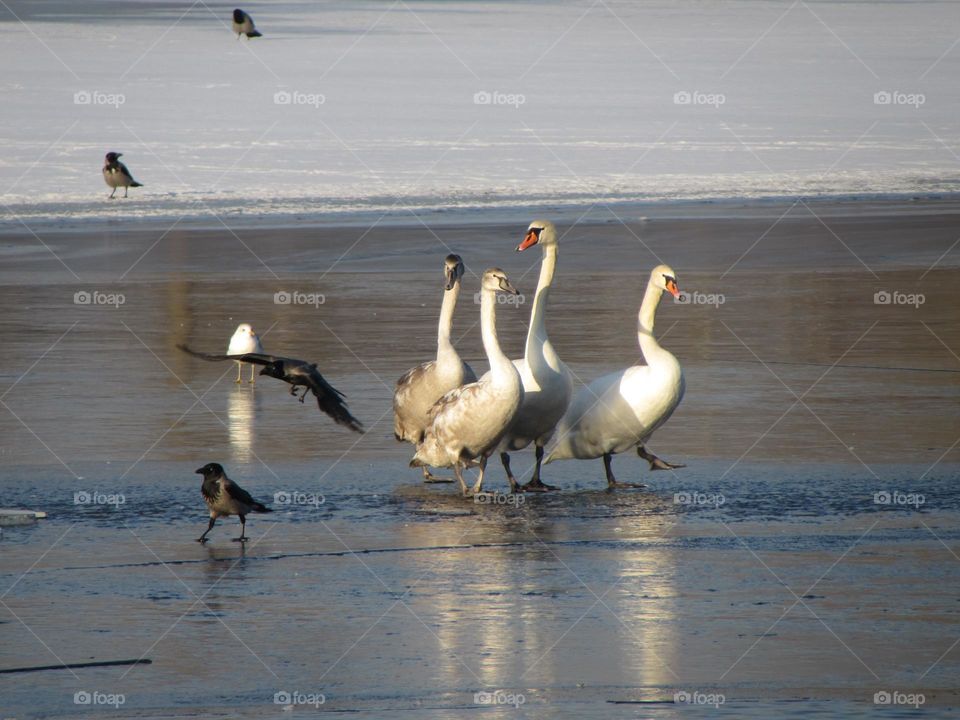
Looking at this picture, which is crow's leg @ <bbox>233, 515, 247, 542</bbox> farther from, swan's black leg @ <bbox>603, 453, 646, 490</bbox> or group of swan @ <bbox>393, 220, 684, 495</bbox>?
swan's black leg @ <bbox>603, 453, 646, 490</bbox>

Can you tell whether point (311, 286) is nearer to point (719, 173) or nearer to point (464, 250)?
point (464, 250)

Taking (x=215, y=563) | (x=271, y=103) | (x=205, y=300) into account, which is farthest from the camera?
(x=271, y=103)

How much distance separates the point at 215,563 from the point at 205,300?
36.6ft

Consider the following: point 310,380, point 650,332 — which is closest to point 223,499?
point 310,380

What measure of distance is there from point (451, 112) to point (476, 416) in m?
40.4

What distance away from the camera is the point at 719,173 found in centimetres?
3647

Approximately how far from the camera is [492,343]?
10.4 meters

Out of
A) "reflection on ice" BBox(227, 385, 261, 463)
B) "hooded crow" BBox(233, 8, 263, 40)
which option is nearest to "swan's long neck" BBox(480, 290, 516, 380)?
"reflection on ice" BBox(227, 385, 261, 463)

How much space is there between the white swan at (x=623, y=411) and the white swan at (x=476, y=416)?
647mm

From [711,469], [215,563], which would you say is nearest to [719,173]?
[711,469]

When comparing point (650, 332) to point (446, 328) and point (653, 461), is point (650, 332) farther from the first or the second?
point (446, 328)

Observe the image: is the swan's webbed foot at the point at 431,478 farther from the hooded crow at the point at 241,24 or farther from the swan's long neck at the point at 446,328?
the hooded crow at the point at 241,24

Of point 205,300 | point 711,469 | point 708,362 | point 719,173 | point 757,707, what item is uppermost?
point 719,173

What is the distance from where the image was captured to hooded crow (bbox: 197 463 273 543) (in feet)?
29.5
